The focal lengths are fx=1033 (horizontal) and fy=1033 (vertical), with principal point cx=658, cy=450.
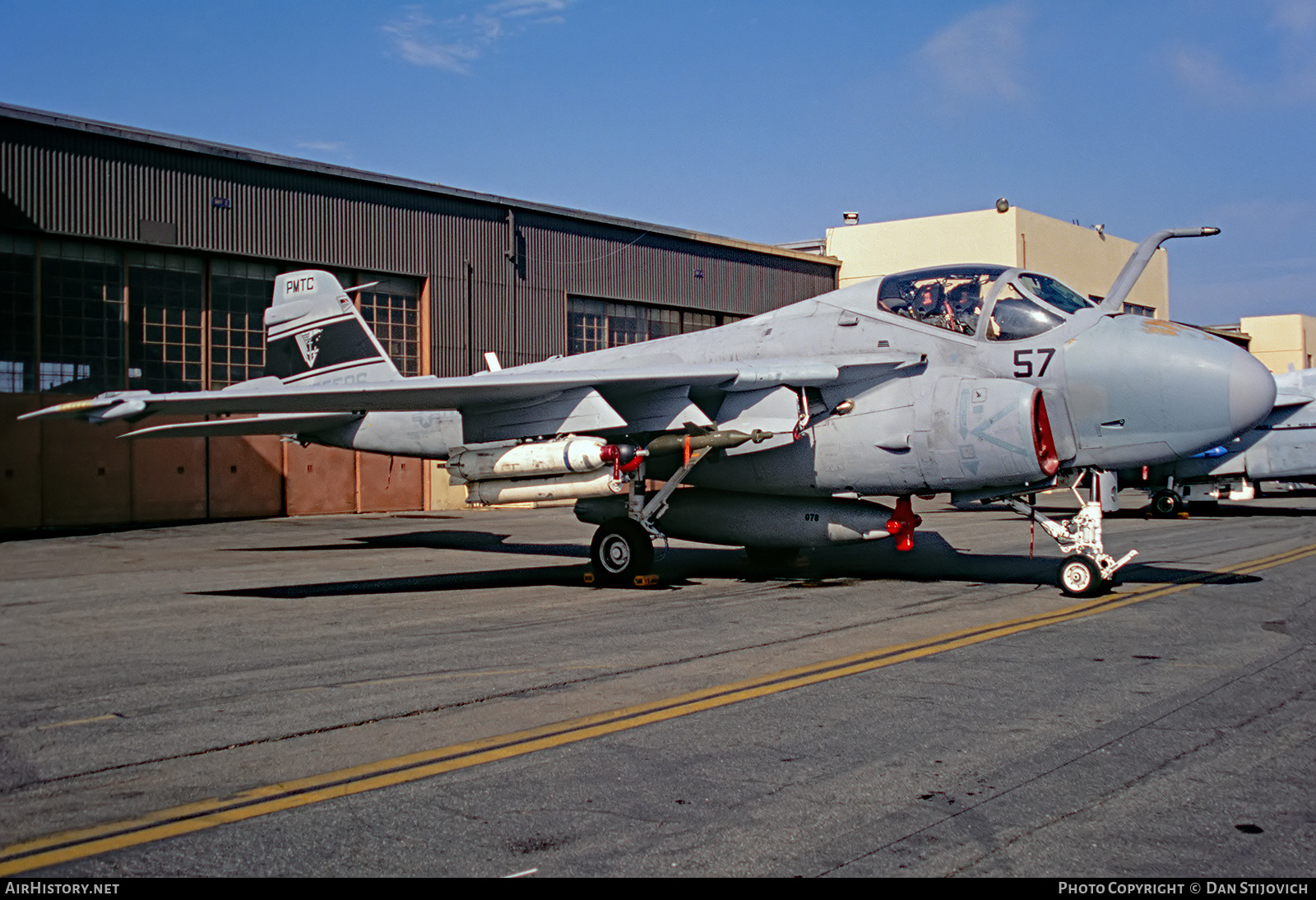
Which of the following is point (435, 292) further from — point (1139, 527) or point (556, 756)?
point (556, 756)

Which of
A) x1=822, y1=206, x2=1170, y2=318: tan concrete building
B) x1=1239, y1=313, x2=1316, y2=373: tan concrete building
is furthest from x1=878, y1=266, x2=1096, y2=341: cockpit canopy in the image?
x1=1239, y1=313, x2=1316, y2=373: tan concrete building

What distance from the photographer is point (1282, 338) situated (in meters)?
67.9

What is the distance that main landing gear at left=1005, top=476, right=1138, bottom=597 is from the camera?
10.4 metres

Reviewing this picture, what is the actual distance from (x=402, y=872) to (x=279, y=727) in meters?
2.41

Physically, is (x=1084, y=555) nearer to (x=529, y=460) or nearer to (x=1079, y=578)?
(x=1079, y=578)

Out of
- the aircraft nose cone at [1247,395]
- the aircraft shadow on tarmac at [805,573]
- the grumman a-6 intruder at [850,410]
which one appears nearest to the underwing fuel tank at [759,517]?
the grumman a-6 intruder at [850,410]

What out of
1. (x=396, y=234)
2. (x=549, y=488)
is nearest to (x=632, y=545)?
(x=549, y=488)

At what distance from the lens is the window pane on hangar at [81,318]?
2291cm

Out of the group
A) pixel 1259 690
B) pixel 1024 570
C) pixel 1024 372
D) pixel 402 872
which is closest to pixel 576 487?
pixel 1024 372

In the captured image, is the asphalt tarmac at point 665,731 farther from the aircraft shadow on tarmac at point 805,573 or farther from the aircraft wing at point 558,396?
the aircraft wing at point 558,396

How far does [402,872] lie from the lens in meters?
3.65

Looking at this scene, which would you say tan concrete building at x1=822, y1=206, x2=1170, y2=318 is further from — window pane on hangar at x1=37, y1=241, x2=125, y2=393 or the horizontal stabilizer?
the horizontal stabilizer

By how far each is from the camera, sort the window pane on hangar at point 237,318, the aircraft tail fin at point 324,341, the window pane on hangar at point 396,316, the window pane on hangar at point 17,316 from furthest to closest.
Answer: the window pane on hangar at point 396,316 < the window pane on hangar at point 237,318 < the window pane on hangar at point 17,316 < the aircraft tail fin at point 324,341

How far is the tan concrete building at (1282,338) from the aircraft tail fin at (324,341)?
219 feet
